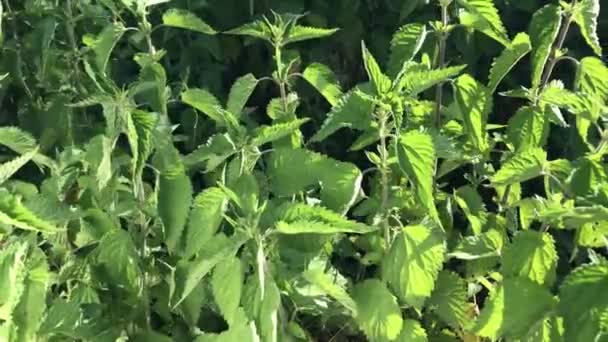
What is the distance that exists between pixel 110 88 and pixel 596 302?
842mm

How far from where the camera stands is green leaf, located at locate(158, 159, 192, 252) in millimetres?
1465

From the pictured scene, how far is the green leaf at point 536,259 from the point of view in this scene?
1511 mm

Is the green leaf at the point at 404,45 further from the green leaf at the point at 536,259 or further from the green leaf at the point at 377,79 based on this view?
the green leaf at the point at 536,259

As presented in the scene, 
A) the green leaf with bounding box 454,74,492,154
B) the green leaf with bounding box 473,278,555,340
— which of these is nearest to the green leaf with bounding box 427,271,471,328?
the green leaf with bounding box 473,278,555,340

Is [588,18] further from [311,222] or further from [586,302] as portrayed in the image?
[311,222]

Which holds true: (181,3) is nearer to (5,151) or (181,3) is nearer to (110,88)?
(5,151)

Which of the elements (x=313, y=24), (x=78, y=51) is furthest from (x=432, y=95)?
(x=78, y=51)

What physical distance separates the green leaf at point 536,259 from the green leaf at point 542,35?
0.27 meters

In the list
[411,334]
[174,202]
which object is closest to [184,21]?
[174,202]

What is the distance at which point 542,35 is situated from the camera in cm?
158

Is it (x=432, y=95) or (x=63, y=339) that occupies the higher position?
(x=432, y=95)

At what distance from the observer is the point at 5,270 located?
4.38 ft

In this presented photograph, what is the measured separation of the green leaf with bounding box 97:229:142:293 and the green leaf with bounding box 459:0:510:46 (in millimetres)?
725

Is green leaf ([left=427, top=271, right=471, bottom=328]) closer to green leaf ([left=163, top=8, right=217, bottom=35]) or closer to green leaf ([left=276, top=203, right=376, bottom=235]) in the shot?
green leaf ([left=276, top=203, right=376, bottom=235])
